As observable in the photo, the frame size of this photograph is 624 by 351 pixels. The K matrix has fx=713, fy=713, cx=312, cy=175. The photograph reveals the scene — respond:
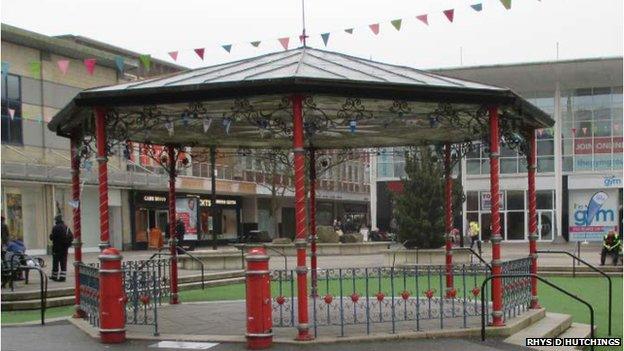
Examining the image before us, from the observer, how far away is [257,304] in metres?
9.29

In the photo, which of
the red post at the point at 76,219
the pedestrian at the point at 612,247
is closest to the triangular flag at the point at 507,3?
the red post at the point at 76,219

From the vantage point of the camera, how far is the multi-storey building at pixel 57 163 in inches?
1415

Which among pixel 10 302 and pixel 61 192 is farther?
pixel 61 192

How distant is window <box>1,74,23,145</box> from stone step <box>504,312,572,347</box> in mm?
30389

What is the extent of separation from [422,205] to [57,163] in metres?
22.2

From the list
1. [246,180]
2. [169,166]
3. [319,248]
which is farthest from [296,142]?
[246,180]

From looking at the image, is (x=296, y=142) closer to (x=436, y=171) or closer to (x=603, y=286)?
(x=603, y=286)

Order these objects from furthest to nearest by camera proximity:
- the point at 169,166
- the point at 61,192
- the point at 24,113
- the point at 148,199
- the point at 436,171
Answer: the point at 148,199 → the point at 61,192 → the point at 24,113 → the point at 436,171 → the point at 169,166

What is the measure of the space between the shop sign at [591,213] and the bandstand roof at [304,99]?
92.7 feet

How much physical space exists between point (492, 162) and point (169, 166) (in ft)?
23.4

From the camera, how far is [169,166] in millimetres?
14922

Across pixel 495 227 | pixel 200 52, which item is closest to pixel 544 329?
pixel 495 227

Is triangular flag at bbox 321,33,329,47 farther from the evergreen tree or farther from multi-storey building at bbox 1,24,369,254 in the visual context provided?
multi-storey building at bbox 1,24,369,254

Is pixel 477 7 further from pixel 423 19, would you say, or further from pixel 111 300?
pixel 111 300
